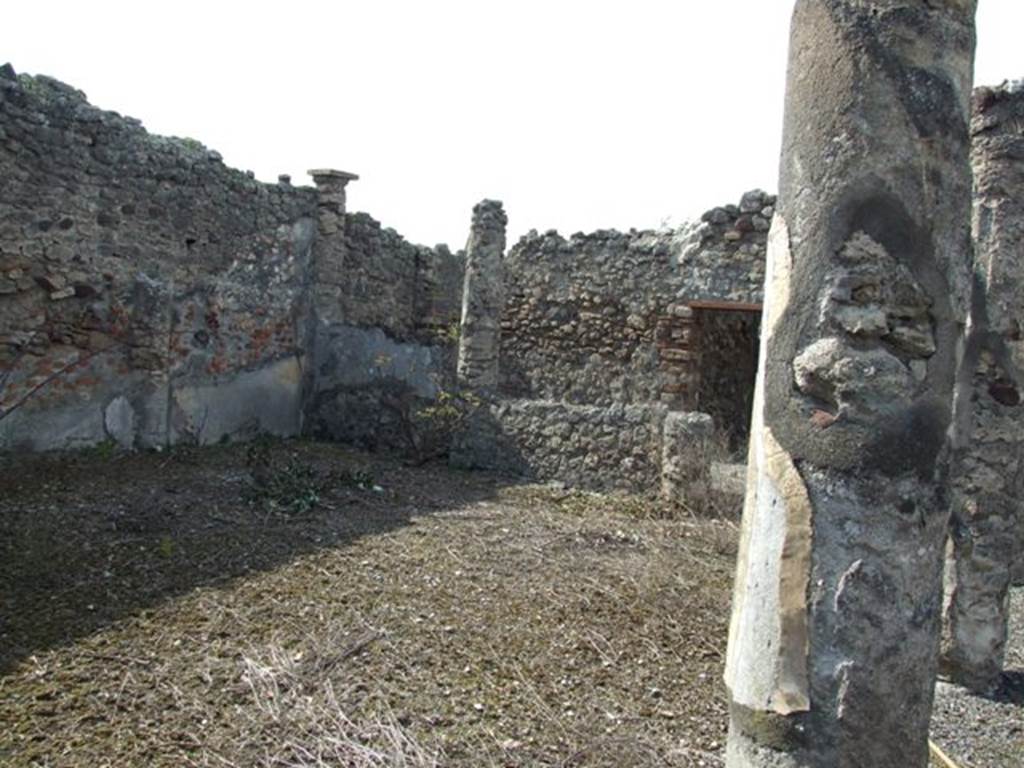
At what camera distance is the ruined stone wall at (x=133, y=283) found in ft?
22.7

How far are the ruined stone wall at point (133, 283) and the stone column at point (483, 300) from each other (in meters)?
1.90

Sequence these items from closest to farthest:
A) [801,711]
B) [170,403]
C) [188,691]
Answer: [801,711], [188,691], [170,403]

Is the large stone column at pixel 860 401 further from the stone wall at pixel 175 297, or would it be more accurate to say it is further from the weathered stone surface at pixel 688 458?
the weathered stone surface at pixel 688 458

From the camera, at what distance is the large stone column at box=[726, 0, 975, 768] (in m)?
2.15

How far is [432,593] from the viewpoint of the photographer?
4.80 metres

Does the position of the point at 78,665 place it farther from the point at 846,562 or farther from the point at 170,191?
the point at 170,191

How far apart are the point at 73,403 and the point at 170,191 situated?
2.24m


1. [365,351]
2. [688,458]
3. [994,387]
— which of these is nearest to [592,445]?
[688,458]

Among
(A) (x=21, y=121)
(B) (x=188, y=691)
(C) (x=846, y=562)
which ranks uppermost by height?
(A) (x=21, y=121)

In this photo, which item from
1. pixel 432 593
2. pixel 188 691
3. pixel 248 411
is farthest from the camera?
pixel 248 411

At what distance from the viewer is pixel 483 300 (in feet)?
31.5

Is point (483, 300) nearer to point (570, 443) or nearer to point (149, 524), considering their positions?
point (570, 443)

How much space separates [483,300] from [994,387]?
19.6 ft

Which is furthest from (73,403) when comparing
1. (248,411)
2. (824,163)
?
(824,163)
